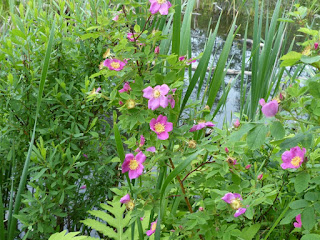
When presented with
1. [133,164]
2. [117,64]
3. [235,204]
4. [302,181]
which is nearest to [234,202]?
[235,204]

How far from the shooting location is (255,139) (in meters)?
0.72

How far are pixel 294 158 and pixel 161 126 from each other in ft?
1.15

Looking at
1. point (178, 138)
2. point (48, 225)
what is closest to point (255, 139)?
point (178, 138)

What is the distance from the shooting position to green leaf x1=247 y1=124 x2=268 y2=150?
28.2 inches

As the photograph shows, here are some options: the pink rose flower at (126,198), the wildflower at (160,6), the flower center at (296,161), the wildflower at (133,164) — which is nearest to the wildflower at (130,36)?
the wildflower at (160,6)

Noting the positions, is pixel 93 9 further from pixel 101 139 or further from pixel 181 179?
pixel 181 179

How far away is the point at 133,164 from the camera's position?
0.95m

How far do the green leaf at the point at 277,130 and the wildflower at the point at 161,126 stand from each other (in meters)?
0.29

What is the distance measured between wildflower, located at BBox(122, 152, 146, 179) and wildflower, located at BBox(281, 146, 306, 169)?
0.37 metres

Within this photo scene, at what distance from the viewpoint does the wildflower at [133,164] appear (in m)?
0.94

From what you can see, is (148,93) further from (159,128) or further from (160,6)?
(160,6)

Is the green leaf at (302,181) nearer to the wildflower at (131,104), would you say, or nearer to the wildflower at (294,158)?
the wildflower at (294,158)

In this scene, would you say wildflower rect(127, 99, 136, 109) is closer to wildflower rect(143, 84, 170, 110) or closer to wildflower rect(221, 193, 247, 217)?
wildflower rect(143, 84, 170, 110)

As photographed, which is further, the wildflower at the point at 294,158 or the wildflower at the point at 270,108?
the wildflower at the point at 294,158
